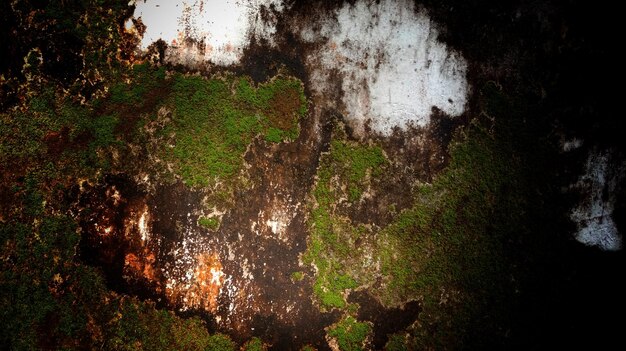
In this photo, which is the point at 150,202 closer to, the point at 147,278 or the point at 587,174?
the point at 147,278

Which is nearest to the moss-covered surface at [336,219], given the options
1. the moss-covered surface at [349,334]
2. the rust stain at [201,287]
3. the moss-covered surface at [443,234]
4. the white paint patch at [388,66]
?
the moss-covered surface at [443,234]

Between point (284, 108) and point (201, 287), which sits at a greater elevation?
point (284, 108)

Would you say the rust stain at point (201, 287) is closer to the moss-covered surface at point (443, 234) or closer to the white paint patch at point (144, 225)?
the white paint patch at point (144, 225)

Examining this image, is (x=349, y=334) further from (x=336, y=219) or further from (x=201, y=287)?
(x=201, y=287)

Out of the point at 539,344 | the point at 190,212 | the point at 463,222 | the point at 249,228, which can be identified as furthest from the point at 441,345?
the point at 190,212

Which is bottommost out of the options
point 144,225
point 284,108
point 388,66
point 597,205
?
point 144,225

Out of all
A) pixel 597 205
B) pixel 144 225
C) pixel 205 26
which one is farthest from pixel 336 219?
pixel 597 205

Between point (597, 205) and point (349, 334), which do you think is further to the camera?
point (597, 205)

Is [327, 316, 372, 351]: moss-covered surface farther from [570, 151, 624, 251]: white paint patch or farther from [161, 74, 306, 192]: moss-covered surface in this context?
[570, 151, 624, 251]: white paint patch

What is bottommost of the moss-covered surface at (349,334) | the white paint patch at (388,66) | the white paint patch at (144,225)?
the moss-covered surface at (349,334)
